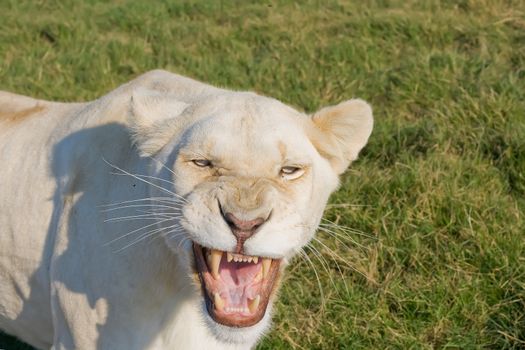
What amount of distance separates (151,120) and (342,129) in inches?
23.1

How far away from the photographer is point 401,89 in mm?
5797

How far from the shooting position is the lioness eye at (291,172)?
2525mm

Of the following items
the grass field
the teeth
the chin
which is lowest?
the grass field

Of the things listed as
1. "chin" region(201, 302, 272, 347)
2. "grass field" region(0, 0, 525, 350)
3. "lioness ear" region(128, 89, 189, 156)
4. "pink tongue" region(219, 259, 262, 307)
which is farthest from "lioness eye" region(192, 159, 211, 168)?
"grass field" region(0, 0, 525, 350)

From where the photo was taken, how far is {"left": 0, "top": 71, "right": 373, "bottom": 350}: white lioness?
2.47 metres

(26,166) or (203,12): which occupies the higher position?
(26,166)

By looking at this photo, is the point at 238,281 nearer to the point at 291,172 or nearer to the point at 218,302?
the point at 218,302

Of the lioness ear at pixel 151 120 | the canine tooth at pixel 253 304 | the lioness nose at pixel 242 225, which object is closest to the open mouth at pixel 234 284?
the canine tooth at pixel 253 304

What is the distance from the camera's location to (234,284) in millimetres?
2598

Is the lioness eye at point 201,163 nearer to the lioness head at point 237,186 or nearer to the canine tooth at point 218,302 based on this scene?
the lioness head at point 237,186

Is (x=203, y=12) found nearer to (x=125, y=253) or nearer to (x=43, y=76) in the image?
(x=43, y=76)

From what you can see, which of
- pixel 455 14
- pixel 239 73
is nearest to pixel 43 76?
pixel 239 73

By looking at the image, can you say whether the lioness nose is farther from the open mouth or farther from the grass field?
the grass field

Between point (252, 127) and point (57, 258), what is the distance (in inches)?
34.3
